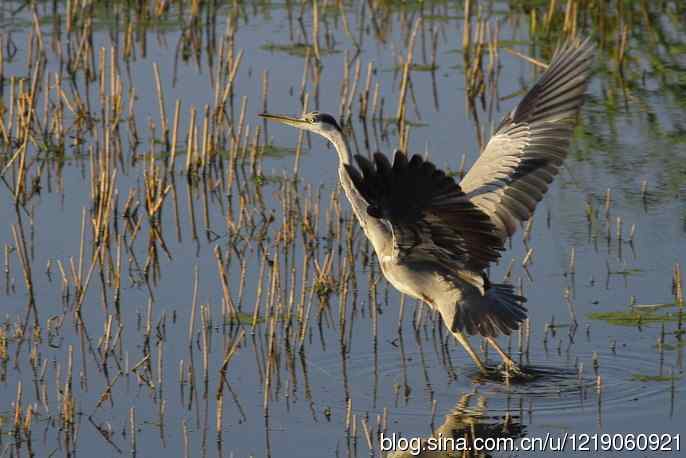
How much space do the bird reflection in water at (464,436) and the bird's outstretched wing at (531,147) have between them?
46.3 inches

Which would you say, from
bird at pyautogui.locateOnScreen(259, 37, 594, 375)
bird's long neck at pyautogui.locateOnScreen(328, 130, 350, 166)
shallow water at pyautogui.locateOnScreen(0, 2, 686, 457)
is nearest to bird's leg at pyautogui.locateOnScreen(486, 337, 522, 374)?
bird at pyautogui.locateOnScreen(259, 37, 594, 375)

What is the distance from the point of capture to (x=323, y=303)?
26.3 feet

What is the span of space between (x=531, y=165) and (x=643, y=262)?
1.43 m

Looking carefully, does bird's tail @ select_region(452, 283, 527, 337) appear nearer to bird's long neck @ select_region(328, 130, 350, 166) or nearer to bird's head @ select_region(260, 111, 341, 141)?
bird's long neck @ select_region(328, 130, 350, 166)

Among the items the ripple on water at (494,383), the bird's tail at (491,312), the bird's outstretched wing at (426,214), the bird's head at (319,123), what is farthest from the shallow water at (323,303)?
the bird's head at (319,123)

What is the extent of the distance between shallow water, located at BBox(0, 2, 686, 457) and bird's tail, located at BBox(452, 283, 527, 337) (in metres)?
0.27

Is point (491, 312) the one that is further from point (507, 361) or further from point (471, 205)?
point (471, 205)

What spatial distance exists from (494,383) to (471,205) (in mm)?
1242

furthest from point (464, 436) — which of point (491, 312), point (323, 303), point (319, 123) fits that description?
point (319, 123)

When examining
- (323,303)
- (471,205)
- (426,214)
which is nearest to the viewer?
(471,205)

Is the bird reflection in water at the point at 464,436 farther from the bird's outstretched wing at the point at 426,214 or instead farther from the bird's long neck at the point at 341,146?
the bird's long neck at the point at 341,146

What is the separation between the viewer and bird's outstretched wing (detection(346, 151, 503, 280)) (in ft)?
19.2

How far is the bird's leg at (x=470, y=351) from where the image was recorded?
23.8ft

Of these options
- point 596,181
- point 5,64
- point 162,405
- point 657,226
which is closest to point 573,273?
point 657,226
